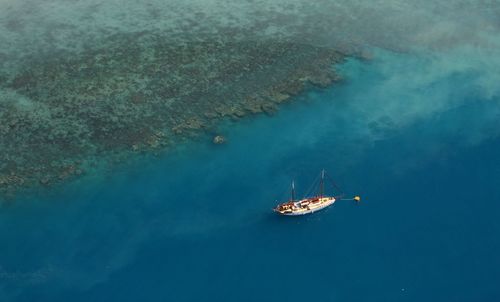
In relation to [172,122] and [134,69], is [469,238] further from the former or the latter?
[134,69]

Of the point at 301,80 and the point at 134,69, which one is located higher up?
the point at 134,69

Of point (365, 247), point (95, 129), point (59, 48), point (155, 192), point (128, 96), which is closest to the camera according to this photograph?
point (365, 247)

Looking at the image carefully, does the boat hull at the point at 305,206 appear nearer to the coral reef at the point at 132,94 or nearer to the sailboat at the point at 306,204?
the sailboat at the point at 306,204

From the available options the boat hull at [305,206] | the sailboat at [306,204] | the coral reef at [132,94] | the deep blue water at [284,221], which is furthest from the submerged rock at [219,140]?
the boat hull at [305,206]

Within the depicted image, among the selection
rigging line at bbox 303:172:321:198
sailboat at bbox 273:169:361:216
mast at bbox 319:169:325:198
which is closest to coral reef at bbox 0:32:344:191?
mast at bbox 319:169:325:198

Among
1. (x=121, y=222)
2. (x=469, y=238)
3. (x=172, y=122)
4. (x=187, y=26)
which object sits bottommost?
(x=469, y=238)

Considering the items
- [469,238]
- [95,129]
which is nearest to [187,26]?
[95,129]

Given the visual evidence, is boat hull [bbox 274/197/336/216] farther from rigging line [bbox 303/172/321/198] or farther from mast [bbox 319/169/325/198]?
rigging line [bbox 303/172/321/198]
